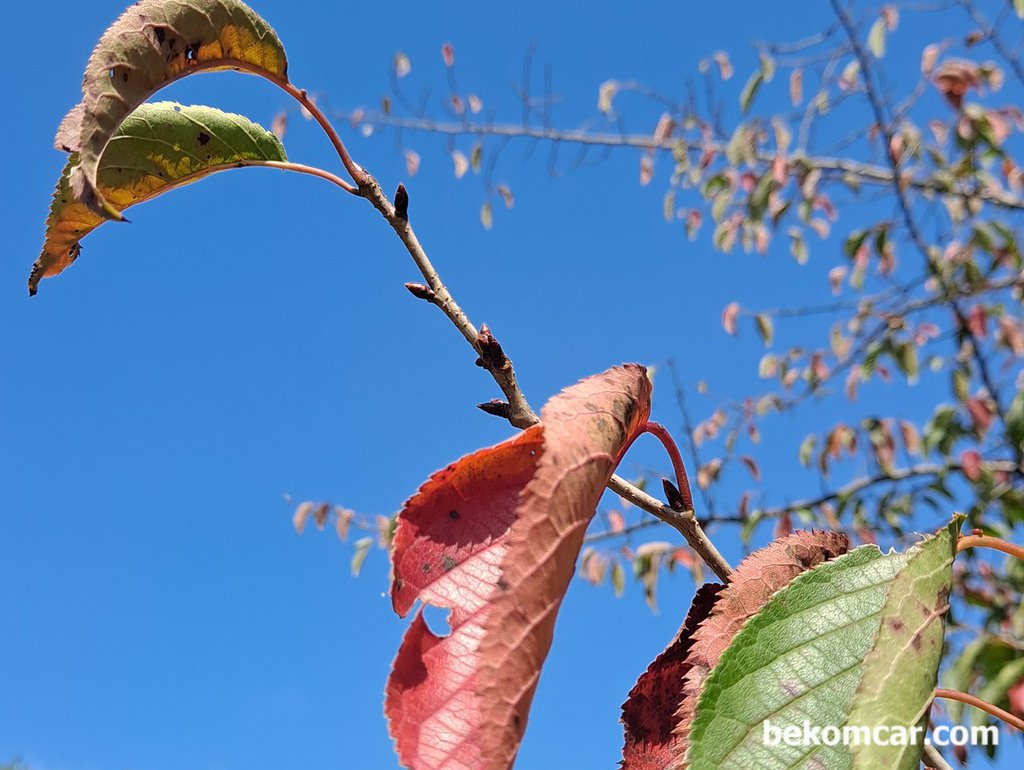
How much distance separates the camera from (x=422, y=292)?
0.59 m

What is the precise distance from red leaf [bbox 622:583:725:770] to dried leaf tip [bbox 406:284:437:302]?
0.28 metres

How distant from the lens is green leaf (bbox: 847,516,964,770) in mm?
435

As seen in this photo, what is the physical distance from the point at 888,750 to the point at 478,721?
0.67ft

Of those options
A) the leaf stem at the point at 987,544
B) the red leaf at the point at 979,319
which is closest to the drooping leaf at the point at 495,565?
the leaf stem at the point at 987,544

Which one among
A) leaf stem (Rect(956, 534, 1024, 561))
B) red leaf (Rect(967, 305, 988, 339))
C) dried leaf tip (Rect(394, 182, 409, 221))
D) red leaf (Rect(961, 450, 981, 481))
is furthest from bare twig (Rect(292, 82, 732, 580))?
red leaf (Rect(967, 305, 988, 339))

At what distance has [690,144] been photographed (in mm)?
3473

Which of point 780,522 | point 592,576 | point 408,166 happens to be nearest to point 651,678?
point 780,522

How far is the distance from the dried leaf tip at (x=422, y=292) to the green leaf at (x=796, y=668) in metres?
0.29

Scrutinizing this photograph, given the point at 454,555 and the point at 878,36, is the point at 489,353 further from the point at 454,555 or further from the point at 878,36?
the point at 878,36

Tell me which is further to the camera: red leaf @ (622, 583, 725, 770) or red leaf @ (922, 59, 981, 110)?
red leaf @ (922, 59, 981, 110)

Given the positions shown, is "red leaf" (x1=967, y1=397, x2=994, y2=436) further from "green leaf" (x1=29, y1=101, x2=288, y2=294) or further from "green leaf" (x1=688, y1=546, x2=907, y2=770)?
"green leaf" (x1=29, y1=101, x2=288, y2=294)

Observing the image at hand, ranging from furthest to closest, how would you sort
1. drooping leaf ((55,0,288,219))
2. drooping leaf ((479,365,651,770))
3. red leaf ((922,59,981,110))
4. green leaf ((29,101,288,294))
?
red leaf ((922,59,981,110))
green leaf ((29,101,288,294))
drooping leaf ((55,0,288,219))
drooping leaf ((479,365,651,770))

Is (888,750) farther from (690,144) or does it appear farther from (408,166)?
(408,166)

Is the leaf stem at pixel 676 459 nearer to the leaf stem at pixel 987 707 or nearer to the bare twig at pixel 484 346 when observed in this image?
the bare twig at pixel 484 346
